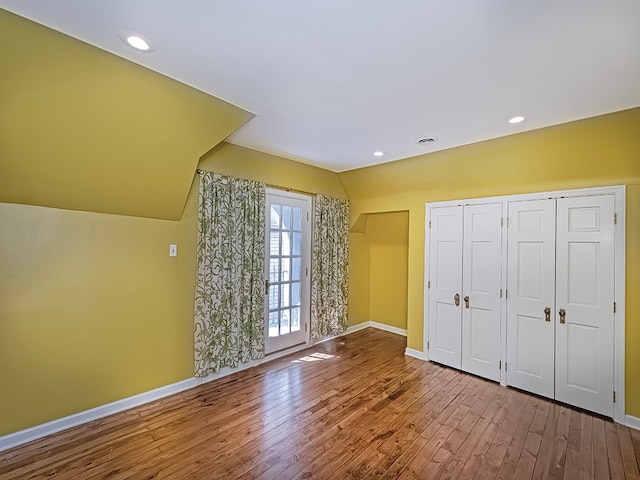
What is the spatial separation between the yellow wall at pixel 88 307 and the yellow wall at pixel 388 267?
9.81ft

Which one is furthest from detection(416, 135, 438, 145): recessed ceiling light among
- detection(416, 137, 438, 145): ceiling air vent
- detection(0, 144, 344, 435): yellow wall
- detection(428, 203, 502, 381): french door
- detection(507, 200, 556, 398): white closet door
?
detection(0, 144, 344, 435): yellow wall

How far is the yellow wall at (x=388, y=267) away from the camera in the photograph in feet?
16.4

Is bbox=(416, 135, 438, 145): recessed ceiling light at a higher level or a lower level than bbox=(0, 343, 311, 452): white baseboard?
higher

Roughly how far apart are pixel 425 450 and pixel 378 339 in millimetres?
2566

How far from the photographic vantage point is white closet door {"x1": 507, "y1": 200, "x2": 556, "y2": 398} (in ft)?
9.80

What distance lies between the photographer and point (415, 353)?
4.05m

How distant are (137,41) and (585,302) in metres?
4.14

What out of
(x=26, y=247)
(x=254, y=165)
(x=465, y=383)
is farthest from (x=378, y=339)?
(x=26, y=247)

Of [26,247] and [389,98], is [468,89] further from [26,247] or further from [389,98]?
[26,247]

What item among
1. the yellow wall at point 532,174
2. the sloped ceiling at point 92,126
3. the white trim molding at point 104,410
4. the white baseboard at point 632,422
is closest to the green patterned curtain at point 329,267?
the yellow wall at point 532,174

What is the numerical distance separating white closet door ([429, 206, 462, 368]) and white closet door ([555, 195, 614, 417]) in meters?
0.98

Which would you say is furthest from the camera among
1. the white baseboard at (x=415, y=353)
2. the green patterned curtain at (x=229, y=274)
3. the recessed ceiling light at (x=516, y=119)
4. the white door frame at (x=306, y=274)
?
the white door frame at (x=306, y=274)

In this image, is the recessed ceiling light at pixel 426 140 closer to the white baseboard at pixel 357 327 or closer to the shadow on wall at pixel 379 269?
the shadow on wall at pixel 379 269

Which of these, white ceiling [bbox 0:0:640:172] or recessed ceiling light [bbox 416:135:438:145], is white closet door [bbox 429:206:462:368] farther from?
white ceiling [bbox 0:0:640:172]
